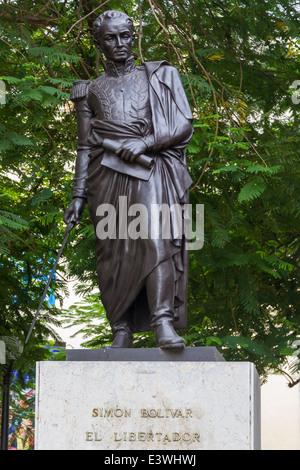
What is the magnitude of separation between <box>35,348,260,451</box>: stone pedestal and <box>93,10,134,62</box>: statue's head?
2.46 metres

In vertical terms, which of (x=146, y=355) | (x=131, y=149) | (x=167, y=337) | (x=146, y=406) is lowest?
(x=146, y=406)

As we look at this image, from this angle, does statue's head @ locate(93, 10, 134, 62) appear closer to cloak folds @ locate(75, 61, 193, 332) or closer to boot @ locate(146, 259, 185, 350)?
cloak folds @ locate(75, 61, 193, 332)

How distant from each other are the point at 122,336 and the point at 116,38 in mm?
2290

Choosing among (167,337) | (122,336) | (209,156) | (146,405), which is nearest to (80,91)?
(122,336)

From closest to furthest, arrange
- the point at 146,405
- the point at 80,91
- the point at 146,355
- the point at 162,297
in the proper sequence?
1. the point at 146,405
2. the point at 146,355
3. the point at 162,297
4. the point at 80,91

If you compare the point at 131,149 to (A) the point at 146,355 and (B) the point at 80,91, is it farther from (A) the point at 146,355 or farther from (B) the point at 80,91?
(A) the point at 146,355

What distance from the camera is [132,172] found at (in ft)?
24.1

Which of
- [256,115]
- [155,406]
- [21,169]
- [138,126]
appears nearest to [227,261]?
[256,115]

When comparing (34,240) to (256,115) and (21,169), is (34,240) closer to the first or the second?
(21,169)

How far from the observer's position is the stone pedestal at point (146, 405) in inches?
256

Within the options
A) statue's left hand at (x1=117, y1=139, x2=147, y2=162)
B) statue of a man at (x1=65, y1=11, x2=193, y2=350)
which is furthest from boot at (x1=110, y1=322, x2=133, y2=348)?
statue's left hand at (x1=117, y1=139, x2=147, y2=162)

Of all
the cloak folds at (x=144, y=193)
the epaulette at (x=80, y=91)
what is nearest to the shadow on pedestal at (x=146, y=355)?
the cloak folds at (x=144, y=193)

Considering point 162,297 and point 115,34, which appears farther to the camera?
point 115,34
